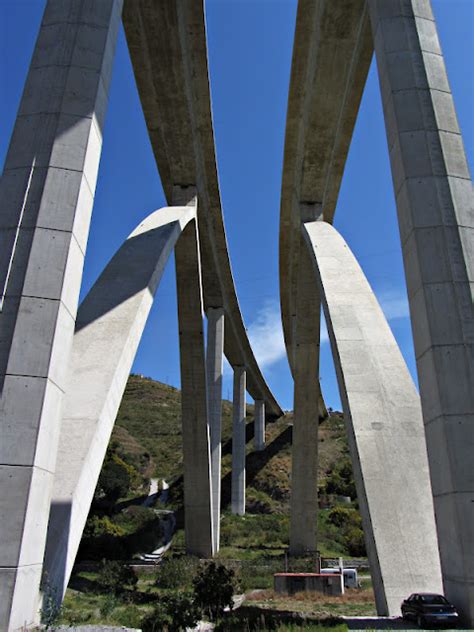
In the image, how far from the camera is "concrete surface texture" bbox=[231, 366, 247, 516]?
43.2m

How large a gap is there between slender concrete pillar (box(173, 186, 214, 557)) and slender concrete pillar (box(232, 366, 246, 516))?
18130 mm

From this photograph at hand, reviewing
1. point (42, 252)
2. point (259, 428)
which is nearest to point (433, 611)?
point (42, 252)

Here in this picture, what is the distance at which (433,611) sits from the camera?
7031 mm

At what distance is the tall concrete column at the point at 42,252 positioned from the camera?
6965mm

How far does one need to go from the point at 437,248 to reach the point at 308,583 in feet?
45.8

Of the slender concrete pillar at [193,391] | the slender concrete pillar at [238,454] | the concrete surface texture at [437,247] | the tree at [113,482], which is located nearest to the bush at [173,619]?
the concrete surface texture at [437,247]

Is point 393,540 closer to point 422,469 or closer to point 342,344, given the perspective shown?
point 422,469

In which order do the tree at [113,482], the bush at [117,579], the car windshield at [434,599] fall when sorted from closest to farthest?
the car windshield at [434,599] → the bush at [117,579] → the tree at [113,482]

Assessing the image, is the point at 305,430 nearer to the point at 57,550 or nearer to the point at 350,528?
the point at 350,528

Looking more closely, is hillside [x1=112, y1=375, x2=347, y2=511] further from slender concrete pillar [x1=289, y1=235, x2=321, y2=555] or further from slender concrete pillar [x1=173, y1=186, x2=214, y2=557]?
slender concrete pillar [x1=173, y1=186, x2=214, y2=557]

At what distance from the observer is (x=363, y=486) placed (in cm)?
1091

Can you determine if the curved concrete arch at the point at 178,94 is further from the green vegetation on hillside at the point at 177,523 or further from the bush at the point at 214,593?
the bush at the point at 214,593

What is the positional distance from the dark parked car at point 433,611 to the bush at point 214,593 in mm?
4174

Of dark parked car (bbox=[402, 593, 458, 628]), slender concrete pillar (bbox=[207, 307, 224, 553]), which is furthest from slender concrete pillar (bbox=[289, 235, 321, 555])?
dark parked car (bbox=[402, 593, 458, 628])
